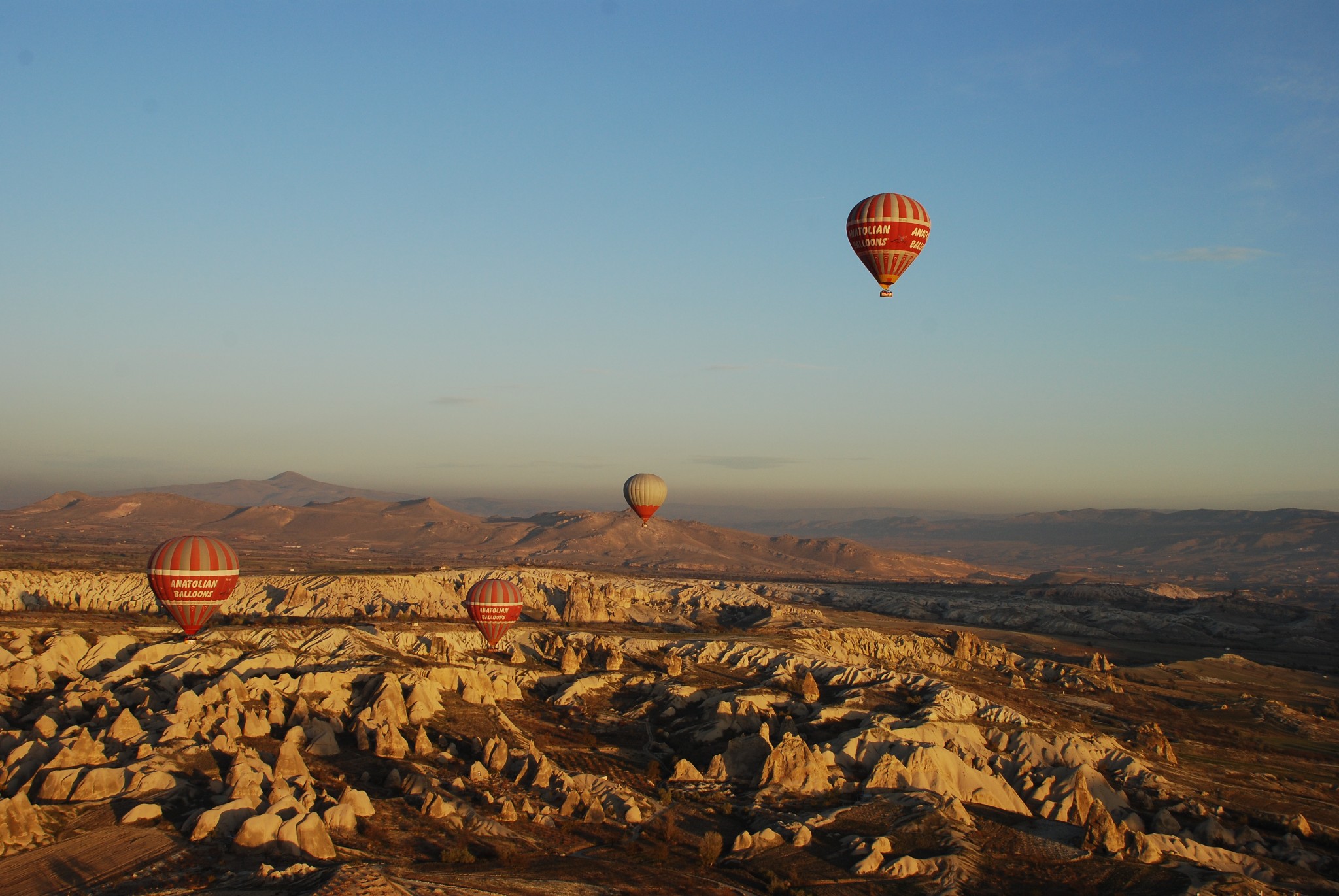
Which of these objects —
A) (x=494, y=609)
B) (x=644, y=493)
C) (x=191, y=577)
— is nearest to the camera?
(x=191, y=577)

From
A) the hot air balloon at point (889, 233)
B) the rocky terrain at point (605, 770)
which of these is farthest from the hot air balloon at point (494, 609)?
the hot air balloon at point (889, 233)

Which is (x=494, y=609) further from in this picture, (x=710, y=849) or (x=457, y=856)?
(x=457, y=856)

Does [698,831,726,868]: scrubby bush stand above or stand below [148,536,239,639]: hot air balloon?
below

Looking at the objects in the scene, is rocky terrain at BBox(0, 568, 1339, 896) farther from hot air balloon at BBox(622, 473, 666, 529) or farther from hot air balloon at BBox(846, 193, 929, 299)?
hot air balloon at BBox(846, 193, 929, 299)

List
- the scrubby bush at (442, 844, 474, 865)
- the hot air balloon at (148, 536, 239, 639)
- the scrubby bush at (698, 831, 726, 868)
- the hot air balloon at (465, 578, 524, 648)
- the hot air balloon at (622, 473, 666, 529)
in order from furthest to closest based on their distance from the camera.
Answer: the hot air balloon at (622, 473, 666, 529) → the hot air balloon at (465, 578, 524, 648) → the hot air balloon at (148, 536, 239, 639) → the scrubby bush at (698, 831, 726, 868) → the scrubby bush at (442, 844, 474, 865)

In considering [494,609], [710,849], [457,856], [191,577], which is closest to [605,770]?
[710,849]

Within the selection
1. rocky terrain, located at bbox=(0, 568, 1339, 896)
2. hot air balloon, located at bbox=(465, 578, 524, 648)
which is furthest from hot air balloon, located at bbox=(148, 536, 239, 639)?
→ hot air balloon, located at bbox=(465, 578, 524, 648)
